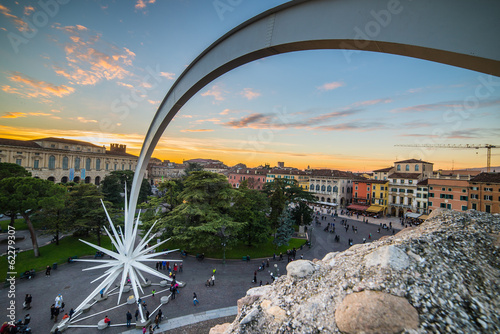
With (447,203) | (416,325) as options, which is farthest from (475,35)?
(447,203)

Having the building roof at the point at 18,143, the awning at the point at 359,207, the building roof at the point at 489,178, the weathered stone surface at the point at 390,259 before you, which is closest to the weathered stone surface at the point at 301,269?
the weathered stone surface at the point at 390,259

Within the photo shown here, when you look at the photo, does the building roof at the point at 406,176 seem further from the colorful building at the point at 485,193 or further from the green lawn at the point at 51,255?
the green lawn at the point at 51,255

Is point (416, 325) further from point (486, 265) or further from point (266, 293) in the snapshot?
point (266, 293)

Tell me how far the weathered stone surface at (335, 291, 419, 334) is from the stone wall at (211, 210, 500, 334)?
0.01 m

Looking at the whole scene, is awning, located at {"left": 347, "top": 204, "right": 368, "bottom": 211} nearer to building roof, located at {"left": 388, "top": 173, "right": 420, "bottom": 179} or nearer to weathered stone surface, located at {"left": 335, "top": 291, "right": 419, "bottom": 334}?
building roof, located at {"left": 388, "top": 173, "right": 420, "bottom": 179}

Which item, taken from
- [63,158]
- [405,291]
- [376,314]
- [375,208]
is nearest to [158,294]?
[376,314]

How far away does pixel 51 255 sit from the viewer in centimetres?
2056

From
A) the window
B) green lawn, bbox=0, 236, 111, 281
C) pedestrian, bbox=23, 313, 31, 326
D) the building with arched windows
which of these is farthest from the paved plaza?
the window

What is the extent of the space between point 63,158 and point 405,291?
7978 centimetres

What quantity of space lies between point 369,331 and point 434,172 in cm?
6699

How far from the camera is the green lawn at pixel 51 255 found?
704 inches

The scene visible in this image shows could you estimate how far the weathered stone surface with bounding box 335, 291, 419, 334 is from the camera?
3.26 metres

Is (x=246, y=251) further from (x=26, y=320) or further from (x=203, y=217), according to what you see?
(x=26, y=320)

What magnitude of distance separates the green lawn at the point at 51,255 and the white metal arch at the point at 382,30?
23.5 meters
